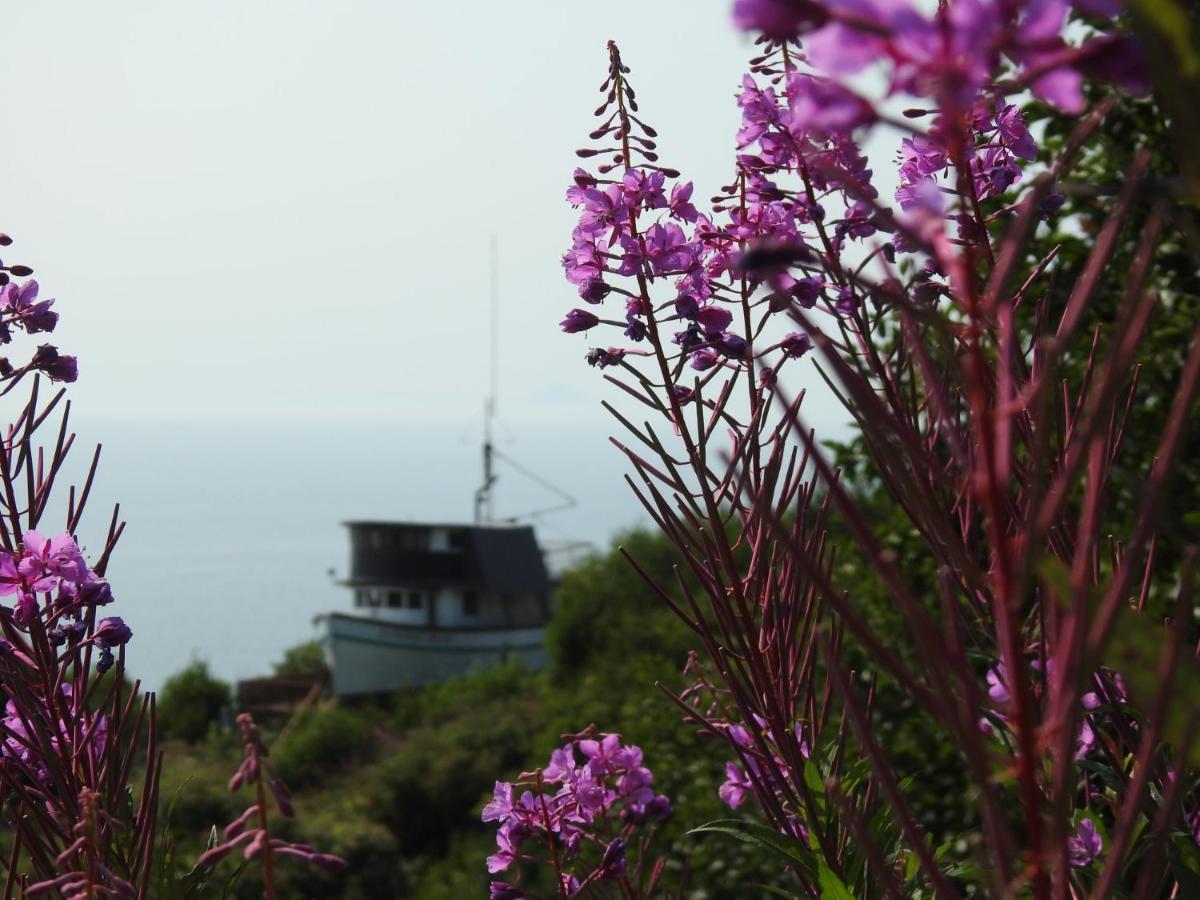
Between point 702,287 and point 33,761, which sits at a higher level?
point 702,287

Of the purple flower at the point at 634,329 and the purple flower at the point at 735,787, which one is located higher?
the purple flower at the point at 634,329

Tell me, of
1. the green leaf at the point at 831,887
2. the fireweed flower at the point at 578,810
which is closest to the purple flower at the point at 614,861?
the fireweed flower at the point at 578,810

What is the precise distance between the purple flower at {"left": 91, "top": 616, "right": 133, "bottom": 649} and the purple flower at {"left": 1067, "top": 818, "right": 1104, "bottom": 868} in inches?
50.0

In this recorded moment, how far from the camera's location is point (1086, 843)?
1.62 metres

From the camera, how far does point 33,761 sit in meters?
1.75

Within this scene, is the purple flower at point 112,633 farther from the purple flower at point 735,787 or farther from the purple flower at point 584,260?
the purple flower at point 735,787

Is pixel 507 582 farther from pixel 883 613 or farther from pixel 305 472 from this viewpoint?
pixel 305 472

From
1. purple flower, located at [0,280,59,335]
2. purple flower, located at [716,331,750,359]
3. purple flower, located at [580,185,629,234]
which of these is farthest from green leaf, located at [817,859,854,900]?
purple flower, located at [0,280,59,335]

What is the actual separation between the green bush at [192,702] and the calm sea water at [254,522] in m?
1.39

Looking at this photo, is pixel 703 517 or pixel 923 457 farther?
pixel 703 517

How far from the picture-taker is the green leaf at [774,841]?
1.49 meters

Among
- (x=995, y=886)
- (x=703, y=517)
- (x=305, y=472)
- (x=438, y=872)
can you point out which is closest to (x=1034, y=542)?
(x=995, y=886)

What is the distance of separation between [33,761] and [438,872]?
17.7 meters

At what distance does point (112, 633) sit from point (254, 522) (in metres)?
95.0
